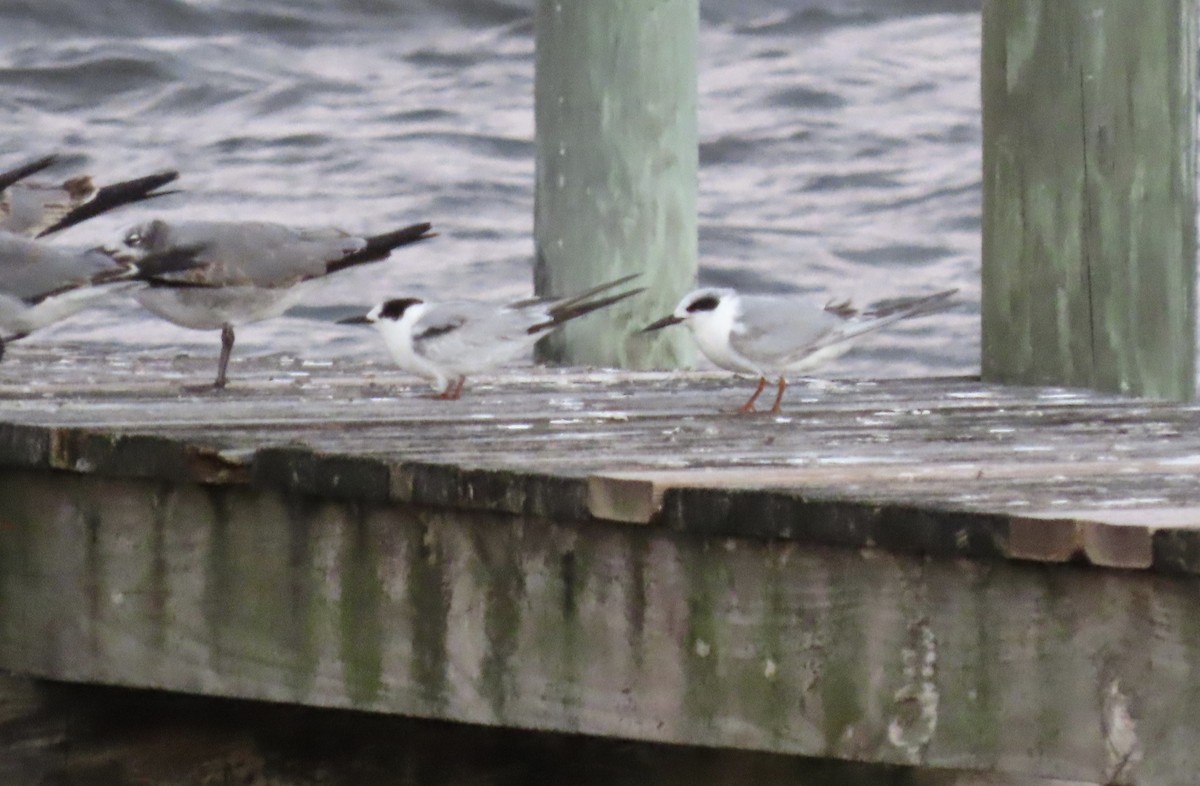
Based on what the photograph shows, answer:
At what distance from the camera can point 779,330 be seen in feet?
18.2

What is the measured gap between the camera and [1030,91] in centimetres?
583

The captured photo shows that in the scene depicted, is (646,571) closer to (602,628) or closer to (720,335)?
(602,628)

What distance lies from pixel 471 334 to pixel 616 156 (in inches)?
44.2

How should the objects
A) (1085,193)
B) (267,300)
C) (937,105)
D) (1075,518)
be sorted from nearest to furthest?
1. (1075,518)
2. (1085,193)
3. (267,300)
4. (937,105)

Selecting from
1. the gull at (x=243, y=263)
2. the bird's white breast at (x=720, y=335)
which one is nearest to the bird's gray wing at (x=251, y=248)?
the gull at (x=243, y=263)

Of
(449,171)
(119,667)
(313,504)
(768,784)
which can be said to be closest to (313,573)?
(313,504)

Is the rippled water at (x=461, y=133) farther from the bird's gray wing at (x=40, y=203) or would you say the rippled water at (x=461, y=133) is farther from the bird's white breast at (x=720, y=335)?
the bird's white breast at (x=720, y=335)

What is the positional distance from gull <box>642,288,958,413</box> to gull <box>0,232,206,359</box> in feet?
4.35

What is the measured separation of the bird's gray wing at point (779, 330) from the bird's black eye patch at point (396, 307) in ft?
2.87

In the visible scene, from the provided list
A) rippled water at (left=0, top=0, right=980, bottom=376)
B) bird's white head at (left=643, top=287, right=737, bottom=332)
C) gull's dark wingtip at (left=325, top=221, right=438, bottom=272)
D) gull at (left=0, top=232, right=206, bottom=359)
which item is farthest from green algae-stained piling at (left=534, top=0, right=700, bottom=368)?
rippled water at (left=0, top=0, right=980, bottom=376)

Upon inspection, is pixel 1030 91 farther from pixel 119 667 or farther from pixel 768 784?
pixel 119 667

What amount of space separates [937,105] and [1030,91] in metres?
12.0

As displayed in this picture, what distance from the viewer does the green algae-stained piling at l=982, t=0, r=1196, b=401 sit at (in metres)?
5.71

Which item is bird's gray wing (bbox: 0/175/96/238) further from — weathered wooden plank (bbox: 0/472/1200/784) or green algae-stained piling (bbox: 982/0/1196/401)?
weathered wooden plank (bbox: 0/472/1200/784)
